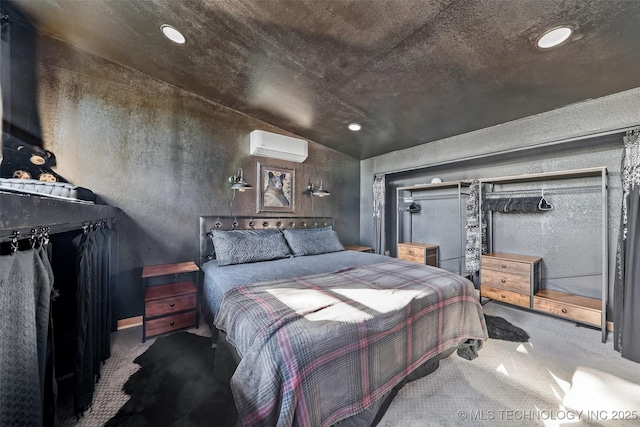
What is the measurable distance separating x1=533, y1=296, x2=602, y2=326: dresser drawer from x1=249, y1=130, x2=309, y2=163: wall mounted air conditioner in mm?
3639

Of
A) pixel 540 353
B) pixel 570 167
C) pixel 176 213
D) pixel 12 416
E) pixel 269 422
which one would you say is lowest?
pixel 540 353

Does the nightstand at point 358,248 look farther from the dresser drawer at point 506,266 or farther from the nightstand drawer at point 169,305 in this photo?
the nightstand drawer at point 169,305

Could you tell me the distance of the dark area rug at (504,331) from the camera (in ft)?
7.98

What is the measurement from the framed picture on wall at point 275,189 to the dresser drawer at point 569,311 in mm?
3440

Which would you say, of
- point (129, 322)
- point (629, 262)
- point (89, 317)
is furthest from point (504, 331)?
point (129, 322)

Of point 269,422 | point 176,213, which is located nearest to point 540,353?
point 269,422

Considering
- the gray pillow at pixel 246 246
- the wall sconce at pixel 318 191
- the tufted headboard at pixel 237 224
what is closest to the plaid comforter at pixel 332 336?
the gray pillow at pixel 246 246

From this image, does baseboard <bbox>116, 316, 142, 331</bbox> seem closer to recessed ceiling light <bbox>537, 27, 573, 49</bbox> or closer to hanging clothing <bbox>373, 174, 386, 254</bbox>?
hanging clothing <bbox>373, 174, 386, 254</bbox>

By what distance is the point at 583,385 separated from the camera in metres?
1.77

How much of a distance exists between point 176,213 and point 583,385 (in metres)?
4.18

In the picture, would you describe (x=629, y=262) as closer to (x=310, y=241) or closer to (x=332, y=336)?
(x=332, y=336)

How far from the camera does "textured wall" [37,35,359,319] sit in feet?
7.77

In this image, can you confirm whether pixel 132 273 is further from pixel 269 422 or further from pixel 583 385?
pixel 583 385

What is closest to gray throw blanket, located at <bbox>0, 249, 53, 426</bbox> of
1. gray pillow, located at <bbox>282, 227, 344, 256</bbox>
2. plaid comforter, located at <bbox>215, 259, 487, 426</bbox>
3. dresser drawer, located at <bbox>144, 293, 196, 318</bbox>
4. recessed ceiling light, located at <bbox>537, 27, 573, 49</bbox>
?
plaid comforter, located at <bbox>215, 259, 487, 426</bbox>
